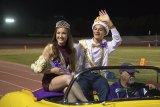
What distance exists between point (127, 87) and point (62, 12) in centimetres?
6336

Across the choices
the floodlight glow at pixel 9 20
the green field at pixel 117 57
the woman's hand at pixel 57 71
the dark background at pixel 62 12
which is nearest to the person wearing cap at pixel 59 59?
the woman's hand at pixel 57 71

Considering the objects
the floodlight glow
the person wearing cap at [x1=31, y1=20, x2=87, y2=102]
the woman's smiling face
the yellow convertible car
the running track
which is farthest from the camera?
the floodlight glow

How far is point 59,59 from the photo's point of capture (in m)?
4.93

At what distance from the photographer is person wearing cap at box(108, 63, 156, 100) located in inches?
169

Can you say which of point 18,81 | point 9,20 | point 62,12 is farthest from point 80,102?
point 62,12

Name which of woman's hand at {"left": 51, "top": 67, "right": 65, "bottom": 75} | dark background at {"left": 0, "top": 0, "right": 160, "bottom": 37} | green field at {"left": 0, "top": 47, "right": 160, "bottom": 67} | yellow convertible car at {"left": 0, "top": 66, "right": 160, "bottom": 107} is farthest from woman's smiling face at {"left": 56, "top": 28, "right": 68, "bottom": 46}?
dark background at {"left": 0, "top": 0, "right": 160, "bottom": 37}

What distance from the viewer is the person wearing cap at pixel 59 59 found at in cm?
469

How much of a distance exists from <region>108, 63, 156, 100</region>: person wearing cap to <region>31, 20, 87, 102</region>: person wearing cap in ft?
1.73

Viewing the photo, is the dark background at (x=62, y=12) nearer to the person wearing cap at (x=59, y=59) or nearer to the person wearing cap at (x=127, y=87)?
the person wearing cap at (x=59, y=59)

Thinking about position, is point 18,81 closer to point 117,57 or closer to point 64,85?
point 64,85

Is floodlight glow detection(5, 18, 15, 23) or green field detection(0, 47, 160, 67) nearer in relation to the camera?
green field detection(0, 47, 160, 67)

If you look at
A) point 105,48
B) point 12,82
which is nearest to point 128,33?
point 12,82

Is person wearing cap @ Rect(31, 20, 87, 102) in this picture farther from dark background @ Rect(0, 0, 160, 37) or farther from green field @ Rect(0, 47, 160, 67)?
dark background @ Rect(0, 0, 160, 37)

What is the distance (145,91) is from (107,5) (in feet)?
208
